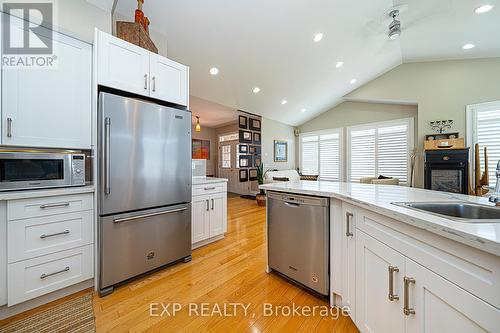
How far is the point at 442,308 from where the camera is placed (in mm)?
713

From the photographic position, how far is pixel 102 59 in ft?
5.42

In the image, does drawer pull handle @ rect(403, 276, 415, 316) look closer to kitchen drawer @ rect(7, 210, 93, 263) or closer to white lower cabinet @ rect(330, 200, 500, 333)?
white lower cabinet @ rect(330, 200, 500, 333)

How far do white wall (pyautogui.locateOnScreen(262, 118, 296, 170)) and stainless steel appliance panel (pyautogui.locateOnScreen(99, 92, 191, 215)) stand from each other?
13.7 ft

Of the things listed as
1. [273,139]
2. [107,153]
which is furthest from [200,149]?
[107,153]

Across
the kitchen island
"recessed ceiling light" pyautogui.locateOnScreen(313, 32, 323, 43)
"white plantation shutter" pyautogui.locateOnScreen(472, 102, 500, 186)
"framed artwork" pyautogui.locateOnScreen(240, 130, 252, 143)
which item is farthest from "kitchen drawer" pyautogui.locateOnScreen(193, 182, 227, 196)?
"white plantation shutter" pyautogui.locateOnScreen(472, 102, 500, 186)

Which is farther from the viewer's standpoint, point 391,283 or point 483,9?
point 483,9

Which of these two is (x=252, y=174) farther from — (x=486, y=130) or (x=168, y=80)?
(x=486, y=130)

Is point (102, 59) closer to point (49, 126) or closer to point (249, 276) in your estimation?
point (49, 126)

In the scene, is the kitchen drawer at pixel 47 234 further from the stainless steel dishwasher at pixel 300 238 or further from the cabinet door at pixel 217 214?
the stainless steel dishwasher at pixel 300 238

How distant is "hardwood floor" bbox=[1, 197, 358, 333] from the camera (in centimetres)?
134

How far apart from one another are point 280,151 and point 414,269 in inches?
235

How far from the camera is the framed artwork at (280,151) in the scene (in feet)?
21.5

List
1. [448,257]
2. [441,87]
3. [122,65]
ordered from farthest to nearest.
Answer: [441,87], [122,65], [448,257]

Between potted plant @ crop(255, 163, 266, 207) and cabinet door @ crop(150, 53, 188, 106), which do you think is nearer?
cabinet door @ crop(150, 53, 188, 106)
